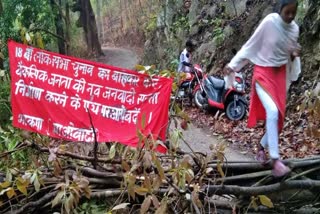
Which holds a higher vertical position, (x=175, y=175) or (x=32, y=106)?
(x=32, y=106)

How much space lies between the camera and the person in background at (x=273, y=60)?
3.92 metres

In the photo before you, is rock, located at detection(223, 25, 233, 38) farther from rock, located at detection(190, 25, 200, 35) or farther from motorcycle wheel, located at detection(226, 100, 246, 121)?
motorcycle wheel, located at detection(226, 100, 246, 121)

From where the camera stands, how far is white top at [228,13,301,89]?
397 centimetres

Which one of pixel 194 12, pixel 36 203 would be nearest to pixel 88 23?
pixel 194 12

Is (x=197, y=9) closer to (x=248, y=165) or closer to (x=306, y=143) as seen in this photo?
(x=306, y=143)

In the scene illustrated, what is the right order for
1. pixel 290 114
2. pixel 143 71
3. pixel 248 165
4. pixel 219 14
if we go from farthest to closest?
pixel 219 14
pixel 290 114
pixel 143 71
pixel 248 165

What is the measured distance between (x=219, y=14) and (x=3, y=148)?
1038 cm

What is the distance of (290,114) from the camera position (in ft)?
27.2

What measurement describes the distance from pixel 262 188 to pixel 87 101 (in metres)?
1.95

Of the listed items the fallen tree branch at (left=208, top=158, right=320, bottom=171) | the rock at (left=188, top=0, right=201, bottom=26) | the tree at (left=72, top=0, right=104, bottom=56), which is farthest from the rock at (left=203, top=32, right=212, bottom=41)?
the tree at (left=72, top=0, right=104, bottom=56)

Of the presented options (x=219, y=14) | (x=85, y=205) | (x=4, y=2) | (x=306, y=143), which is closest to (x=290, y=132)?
(x=306, y=143)

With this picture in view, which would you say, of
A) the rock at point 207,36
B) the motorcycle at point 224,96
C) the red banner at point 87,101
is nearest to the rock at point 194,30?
the rock at point 207,36

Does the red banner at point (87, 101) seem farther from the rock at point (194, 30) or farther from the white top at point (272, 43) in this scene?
the rock at point (194, 30)

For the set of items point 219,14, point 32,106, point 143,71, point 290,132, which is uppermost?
point 219,14
